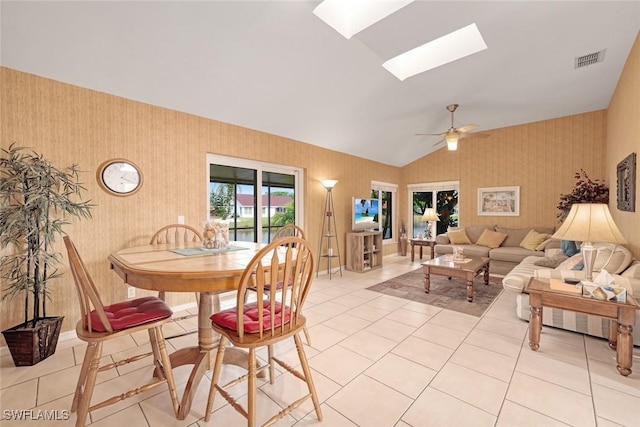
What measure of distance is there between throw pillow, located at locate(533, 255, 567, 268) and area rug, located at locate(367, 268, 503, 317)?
646mm

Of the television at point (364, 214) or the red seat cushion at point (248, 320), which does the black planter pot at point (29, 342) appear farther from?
the television at point (364, 214)

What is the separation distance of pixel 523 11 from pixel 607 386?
3062 millimetres

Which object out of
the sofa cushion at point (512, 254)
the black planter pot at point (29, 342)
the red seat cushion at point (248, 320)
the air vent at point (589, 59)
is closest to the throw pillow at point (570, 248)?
the sofa cushion at point (512, 254)

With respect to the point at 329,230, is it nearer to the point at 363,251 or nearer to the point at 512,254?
the point at 363,251

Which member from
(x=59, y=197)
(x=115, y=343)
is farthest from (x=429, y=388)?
(x=59, y=197)

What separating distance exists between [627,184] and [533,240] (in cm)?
221

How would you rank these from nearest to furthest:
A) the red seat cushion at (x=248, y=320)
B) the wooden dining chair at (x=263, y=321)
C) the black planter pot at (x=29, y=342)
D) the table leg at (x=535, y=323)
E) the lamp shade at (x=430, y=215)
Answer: the wooden dining chair at (x=263, y=321) < the red seat cushion at (x=248, y=320) < the black planter pot at (x=29, y=342) < the table leg at (x=535, y=323) < the lamp shade at (x=430, y=215)

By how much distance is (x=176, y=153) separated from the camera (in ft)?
10.6

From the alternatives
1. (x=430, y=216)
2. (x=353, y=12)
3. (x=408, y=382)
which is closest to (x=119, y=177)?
(x=353, y=12)

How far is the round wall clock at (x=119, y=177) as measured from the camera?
2.72m

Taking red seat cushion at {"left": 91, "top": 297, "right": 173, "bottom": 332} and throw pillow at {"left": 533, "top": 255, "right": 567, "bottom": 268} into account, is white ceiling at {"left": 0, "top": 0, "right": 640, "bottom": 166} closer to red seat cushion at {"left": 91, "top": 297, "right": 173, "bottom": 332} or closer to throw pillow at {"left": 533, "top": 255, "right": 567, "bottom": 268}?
red seat cushion at {"left": 91, "top": 297, "right": 173, "bottom": 332}

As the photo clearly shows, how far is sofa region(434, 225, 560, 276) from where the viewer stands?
15.6 ft

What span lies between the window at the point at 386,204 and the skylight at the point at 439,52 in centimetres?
301

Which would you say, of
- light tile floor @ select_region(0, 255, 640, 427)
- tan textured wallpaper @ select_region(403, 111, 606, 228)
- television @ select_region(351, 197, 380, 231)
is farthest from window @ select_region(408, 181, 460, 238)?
light tile floor @ select_region(0, 255, 640, 427)
